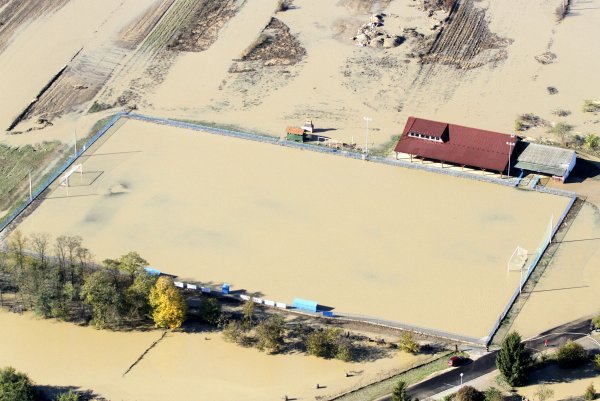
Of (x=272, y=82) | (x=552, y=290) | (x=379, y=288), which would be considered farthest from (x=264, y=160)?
(x=552, y=290)

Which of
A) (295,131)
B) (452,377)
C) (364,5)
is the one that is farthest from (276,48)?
(452,377)

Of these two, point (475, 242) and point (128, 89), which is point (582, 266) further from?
point (128, 89)

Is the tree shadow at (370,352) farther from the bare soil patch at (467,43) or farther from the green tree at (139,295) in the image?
the bare soil patch at (467,43)

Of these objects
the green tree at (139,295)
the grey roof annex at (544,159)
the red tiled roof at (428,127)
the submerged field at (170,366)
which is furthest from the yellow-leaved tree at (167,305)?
the grey roof annex at (544,159)

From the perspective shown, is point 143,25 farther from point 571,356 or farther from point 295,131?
point 571,356

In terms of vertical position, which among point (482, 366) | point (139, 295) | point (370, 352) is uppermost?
point (482, 366)

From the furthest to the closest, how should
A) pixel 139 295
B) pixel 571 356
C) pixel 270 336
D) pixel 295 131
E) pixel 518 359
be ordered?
pixel 295 131
pixel 139 295
pixel 270 336
pixel 571 356
pixel 518 359

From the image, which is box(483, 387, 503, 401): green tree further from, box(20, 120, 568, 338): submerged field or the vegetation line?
the vegetation line
